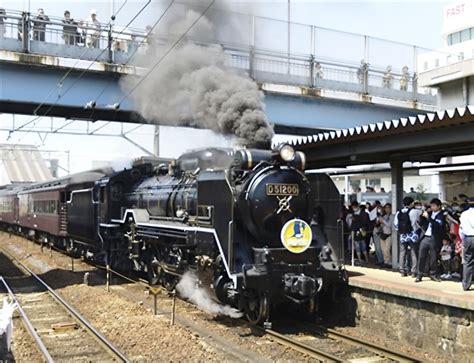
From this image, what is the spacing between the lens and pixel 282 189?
8.09m

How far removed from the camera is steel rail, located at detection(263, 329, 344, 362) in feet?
21.6

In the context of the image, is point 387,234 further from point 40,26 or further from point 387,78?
point 40,26

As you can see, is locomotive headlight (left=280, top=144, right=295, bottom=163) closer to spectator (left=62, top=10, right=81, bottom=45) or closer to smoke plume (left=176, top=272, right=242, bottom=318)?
smoke plume (left=176, top=272, right=242, bottom=318)

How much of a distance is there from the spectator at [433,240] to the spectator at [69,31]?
33.9 ft

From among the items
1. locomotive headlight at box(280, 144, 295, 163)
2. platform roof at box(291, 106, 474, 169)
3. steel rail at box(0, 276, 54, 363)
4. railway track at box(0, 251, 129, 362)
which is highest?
platform roof at box(291, 106, 474, 169)

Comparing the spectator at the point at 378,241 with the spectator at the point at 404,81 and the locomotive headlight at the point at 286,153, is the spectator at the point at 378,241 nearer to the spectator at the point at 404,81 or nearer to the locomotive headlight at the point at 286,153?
the locomotive headlight at the point at 286,153

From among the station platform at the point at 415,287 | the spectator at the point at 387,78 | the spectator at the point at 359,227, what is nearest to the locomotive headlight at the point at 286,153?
the station platform at the point at 415,287

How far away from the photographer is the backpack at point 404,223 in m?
9.77

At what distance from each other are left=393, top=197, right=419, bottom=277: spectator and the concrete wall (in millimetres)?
1568

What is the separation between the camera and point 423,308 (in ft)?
24.2

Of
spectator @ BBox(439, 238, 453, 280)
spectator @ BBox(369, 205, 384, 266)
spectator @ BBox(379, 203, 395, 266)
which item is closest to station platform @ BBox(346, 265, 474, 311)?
spectator @ BBox(439, 238, 453, 280)

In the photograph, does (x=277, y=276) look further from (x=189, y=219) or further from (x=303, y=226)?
(x=189, y=219)

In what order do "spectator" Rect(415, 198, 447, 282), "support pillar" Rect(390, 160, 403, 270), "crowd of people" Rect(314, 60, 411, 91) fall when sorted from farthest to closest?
"crowd of people" Rect(314, 60, 411, 91)
"support pillar" Rect(390, 160, 403, 270)
"spectator" Rect(415, 198, 447, 282)

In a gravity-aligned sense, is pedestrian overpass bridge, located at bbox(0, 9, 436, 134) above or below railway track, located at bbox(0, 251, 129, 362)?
above
